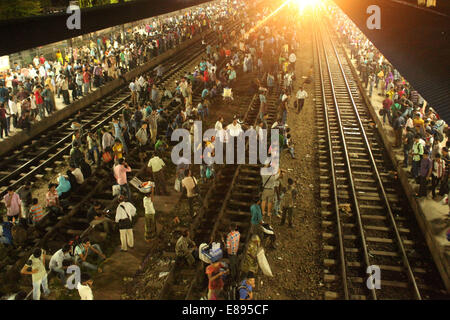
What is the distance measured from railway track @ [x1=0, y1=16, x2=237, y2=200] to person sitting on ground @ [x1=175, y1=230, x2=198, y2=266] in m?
7.18

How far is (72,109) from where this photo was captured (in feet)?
65.8

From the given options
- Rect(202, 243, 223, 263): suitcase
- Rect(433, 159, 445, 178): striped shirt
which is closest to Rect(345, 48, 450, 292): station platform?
Rect(433, 159, 445, 178): striped shirt

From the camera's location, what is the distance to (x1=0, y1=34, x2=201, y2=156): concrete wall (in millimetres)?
16328

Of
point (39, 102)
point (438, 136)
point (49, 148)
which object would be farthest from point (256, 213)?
point (39, 102)

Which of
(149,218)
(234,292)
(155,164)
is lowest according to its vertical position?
(234,292)

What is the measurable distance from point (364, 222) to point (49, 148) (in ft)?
40.4

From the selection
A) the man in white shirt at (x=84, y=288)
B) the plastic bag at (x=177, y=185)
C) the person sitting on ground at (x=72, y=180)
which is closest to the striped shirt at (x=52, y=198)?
the person sitting on ground at (x=72, y=180)

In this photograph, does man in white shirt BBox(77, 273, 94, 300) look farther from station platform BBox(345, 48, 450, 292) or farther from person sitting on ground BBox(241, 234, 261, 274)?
station platform BBox(345, 48, 450, 292)

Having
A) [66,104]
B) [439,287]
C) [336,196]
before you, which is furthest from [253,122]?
[439,287]

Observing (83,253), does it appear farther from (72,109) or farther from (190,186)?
(72,109)

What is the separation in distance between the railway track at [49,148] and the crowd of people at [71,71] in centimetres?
91
